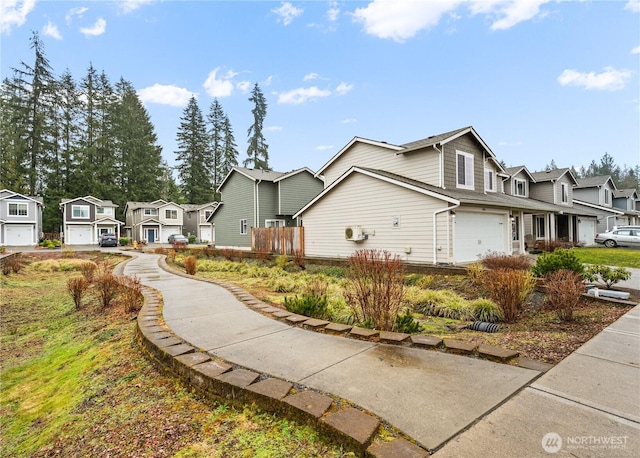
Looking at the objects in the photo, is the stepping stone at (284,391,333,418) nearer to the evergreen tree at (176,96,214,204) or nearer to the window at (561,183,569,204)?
the window at (561,183,569,204)

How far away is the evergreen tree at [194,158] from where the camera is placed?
51438mm

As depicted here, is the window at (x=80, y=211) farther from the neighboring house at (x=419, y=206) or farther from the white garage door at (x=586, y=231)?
the white garage door at (x=586, y=231)

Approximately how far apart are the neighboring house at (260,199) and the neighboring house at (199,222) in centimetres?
1828

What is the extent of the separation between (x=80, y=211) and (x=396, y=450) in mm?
46252

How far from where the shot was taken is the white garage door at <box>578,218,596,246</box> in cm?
2462

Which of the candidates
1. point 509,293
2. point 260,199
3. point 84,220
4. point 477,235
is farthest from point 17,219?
point 509,293

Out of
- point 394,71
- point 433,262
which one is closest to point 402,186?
point 433,262

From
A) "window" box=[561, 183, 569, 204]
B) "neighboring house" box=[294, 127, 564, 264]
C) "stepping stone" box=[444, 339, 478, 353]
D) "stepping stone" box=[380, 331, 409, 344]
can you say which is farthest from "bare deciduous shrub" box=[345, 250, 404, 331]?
"window" box=[561, 183, 569, 204]

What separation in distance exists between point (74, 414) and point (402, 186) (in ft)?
39.2

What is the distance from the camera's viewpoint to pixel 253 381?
→ 9.54 ft

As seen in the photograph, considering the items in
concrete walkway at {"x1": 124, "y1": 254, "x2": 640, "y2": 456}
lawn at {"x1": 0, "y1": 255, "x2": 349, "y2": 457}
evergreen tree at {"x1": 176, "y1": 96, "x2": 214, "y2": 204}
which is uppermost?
evergreen tree at {"x1": 176, "y1": 96, "x2": 214, "y2": 204}

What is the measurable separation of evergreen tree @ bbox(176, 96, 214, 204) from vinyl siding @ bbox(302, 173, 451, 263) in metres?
39.2

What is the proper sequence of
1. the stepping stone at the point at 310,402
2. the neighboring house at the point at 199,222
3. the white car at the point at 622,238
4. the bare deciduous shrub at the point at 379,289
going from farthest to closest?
the neighboring house at the point at 199,222 < the white car at the point at 622,238 < the bare deciduous shrub at the point at 379,289 < the stepping stone at the point at 310,402

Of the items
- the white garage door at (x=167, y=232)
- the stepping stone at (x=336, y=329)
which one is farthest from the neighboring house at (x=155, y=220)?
the stepping stone at (x=336, y=329)
